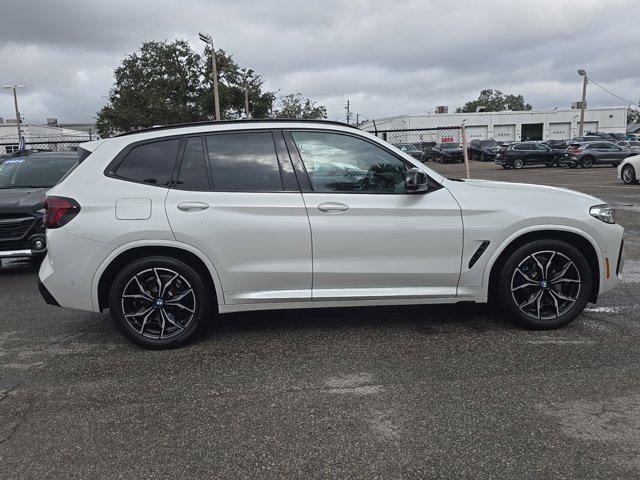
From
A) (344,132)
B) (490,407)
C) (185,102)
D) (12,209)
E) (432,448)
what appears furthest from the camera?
(185,102)

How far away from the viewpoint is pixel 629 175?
61.0 ft

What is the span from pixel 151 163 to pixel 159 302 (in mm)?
1112

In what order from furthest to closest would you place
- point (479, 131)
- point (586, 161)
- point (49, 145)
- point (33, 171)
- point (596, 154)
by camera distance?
1. point (479, 131)
2. point (586, 161)
3. point (596, 154)
4. point (49, 145)
5. point (33, 171)

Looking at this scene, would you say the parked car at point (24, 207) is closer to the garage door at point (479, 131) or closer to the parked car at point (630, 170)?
the parked car at point (630, 170)

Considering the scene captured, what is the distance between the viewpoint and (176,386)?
3.61 metres

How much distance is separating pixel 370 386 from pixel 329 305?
0.93 m

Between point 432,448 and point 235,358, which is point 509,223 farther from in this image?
point 235,358

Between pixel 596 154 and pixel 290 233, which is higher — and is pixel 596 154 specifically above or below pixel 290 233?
above

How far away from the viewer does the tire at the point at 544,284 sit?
432cm

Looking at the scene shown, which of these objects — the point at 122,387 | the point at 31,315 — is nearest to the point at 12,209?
the point at 31,315

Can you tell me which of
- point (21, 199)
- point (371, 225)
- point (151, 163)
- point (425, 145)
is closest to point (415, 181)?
point (371, 225)

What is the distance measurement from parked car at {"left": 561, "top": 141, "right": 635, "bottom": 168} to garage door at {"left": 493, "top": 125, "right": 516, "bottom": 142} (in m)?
38.5

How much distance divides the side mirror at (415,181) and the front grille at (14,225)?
5377 mm

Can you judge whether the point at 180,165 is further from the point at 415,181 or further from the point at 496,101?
the point at 496,101
